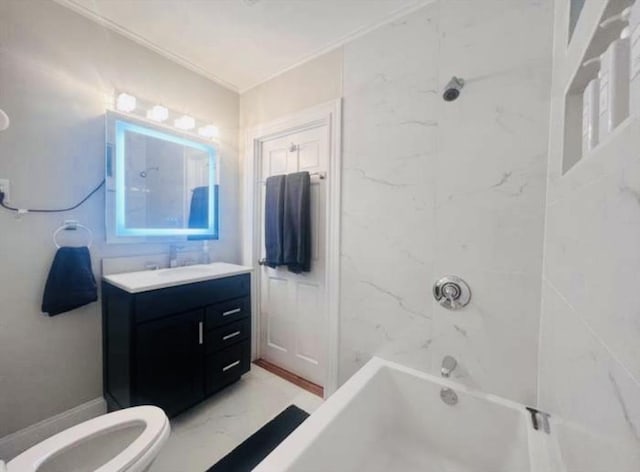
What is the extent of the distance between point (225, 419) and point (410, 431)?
112cm

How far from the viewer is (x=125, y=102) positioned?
1694 millimetres

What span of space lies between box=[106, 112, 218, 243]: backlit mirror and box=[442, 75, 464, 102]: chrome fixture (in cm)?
175

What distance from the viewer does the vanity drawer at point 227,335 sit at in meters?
1.75

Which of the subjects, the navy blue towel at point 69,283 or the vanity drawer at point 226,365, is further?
the vanity drawer at point 226,365

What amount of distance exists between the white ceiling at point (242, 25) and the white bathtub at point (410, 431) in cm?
204

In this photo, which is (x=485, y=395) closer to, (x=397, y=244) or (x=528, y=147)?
(x=397, y=244)

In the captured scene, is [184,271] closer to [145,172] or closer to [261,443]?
[145,172]

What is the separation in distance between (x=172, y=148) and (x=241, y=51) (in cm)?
86

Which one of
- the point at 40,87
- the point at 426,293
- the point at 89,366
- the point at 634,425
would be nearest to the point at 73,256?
the point at 89,366

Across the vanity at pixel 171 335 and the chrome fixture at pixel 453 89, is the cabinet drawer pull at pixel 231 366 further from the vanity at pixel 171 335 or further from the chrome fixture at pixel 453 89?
the chrome fixture at pixel 453 89

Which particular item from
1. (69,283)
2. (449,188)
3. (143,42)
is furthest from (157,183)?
(449,188)

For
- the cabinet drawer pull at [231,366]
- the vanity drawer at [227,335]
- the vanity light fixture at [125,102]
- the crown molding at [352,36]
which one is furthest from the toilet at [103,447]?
the crown molding at [352,36]

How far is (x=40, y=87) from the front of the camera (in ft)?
4.65

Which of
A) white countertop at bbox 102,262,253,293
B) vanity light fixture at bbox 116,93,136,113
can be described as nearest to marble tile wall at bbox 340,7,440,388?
white countertop at bbox 102,262,253,293
